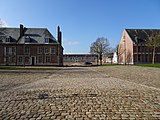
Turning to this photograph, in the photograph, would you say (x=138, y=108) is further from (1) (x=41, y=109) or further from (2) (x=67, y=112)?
(1) (x=41, y=109)

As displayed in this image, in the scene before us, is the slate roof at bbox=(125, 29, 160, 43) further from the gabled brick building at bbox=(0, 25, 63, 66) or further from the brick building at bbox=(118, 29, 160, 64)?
the gabled brick building at bbox=(0, 25, 63, 66)

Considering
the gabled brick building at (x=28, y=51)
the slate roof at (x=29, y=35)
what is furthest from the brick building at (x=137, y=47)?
the slate roof at (x=29, y=35)

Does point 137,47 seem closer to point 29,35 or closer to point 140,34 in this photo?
point 140,34

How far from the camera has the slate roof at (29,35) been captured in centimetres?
5378

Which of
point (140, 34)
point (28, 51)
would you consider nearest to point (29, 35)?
point (28, 51)

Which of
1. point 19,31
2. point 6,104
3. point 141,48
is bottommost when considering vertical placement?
point 6,104

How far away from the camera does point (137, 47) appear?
63000 mm

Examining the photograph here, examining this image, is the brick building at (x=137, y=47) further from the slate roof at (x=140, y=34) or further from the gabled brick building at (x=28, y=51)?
the gabled brick building at (x=28, y=51)

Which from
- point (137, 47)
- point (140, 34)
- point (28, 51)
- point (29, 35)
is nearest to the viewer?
point (28, 51)

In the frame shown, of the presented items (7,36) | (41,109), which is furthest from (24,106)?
(7,36)

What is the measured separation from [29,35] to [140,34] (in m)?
38.5

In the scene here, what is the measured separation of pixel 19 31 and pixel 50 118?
54.9 m

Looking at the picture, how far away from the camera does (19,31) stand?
182 ft

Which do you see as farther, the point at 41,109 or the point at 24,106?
the point at 24,106
